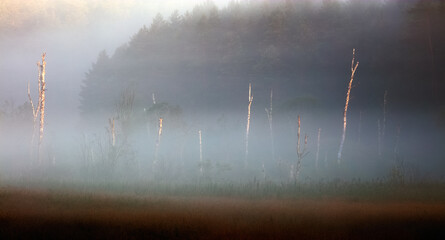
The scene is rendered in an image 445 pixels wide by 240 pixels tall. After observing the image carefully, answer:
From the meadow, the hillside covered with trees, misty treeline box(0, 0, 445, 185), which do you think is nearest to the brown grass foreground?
the meadow

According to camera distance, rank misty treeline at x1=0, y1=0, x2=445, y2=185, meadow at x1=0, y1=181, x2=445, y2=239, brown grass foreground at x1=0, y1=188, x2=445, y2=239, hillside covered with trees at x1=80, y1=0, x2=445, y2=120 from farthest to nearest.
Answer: hillside covered with trees at x1=80, y1=0, x2=445, y2=120 < misty treeline at x1=0, y1=0, x2=445, y2=185 < meadow at x1=0, y1=181, x2=445, y2=239 < brown grass foreground at x1=0, y1=188, x2=445, y2=239

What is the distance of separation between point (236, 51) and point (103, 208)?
46750 millimetres

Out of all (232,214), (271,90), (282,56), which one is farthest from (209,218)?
(282,56)

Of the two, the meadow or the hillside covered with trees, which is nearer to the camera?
the meadow

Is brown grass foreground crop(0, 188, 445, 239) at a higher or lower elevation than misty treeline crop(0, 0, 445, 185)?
lower

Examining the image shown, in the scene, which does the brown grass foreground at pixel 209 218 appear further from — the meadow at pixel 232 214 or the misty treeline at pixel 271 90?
the misty treeline at pixel 271 90

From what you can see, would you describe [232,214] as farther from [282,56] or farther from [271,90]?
[282,56]

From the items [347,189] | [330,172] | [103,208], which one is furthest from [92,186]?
[330,172]

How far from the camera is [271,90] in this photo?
57406 mm

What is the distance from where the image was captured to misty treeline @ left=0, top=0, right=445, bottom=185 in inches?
2083

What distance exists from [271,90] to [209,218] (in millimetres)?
41820

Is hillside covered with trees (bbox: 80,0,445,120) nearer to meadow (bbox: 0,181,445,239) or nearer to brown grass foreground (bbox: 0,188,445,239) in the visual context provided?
Result: meadow (bbox: 0,181,445,239)

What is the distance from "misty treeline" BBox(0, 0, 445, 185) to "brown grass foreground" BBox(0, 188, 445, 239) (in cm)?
2411

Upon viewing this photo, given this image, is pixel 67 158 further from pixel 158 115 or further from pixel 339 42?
pixel 339 42
